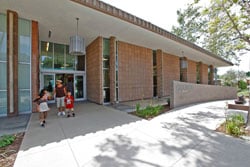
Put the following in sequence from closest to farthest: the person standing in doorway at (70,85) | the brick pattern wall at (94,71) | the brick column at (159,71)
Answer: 1. the brick pattern wall at (94,71)
2. the person standing in doorway at (70,85)
3. the brick column at (159,71)

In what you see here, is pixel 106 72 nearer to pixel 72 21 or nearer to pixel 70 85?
pixel 70 85

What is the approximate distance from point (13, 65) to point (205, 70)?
2275cm

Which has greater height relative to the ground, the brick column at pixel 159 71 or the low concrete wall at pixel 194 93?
the brick column at pixel 159 71

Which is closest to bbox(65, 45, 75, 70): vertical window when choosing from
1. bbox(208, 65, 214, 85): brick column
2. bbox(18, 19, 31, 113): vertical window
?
bbox(18, 19, 31, 113): vertical window

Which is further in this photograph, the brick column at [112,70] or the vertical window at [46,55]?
the vertical window at [46,55]

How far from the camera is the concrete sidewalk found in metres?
3.01

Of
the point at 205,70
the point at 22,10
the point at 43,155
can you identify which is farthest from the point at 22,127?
the point at 205,70

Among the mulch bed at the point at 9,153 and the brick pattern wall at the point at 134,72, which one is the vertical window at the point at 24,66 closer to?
the mulch bed at the point at 9,153

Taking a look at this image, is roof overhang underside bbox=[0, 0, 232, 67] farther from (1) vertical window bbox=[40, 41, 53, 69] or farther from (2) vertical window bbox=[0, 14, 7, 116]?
(2) vertical window bbox=[0, 14, 7, 116]

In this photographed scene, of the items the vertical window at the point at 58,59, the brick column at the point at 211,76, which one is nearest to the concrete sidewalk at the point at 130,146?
the vertical window at the point at 58,59

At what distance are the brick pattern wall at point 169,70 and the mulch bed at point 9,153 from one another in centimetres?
1277

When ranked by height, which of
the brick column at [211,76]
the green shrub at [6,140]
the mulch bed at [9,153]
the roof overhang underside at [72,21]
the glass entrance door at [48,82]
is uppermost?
the roof overhang underside at [72,21]

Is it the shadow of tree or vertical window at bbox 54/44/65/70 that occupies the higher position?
vertical window at bbox 54/44/65/70

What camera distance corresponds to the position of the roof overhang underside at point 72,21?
6442mm
